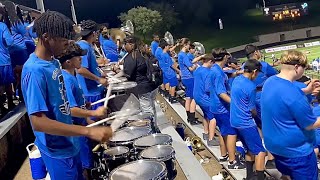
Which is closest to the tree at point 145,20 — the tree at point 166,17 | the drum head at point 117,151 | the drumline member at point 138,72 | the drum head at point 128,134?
the tree at point 166,17

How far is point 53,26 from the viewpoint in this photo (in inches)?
95.7

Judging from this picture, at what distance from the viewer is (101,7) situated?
3578 centimetres

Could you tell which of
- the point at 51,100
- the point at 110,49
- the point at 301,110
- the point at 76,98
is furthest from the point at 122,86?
the point at 110,49

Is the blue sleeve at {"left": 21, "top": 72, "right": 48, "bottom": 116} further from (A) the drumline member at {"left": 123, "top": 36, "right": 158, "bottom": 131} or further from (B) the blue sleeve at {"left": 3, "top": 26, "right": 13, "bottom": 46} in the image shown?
(A) the drumline member at {"left": 123, "top": 36, "right": 158, "bottom": 131}

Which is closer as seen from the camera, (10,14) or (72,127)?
(72,127)

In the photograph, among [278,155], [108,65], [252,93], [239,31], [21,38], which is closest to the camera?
[278,155]

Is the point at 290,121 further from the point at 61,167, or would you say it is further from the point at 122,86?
the point at 122,86

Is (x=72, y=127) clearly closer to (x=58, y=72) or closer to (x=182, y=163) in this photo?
(x=58, y=72)

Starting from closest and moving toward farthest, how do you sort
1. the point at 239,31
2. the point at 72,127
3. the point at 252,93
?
the point at 72,127
the point at 252,93
the point at 239,31

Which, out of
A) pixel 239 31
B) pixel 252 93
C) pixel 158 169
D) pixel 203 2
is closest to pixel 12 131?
pixel 158 169

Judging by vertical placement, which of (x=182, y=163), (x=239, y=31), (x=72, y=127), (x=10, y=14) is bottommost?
(x=239, y=31)

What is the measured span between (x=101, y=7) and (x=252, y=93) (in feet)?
104

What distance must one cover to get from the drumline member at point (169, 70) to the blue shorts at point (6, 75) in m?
5.60

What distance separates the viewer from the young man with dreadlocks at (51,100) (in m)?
2.34
